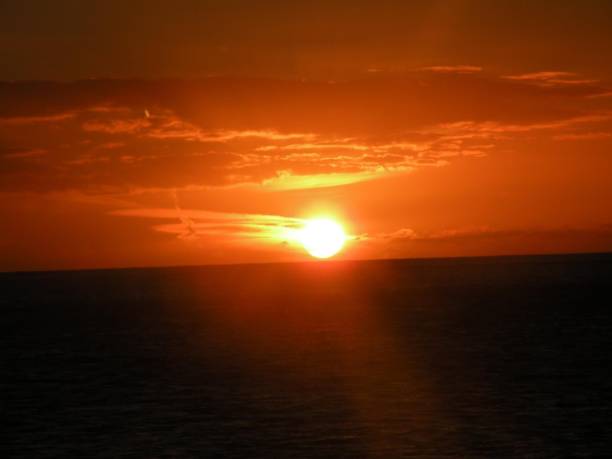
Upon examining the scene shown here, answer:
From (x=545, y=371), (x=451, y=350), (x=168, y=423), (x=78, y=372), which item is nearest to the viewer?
(x=168, y=423)

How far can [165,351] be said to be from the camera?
276 feet

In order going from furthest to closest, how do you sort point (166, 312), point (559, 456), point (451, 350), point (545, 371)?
1. point (166, 312)
2. point (451, 350)
3. point (545, 371)
4. point (559, 456)

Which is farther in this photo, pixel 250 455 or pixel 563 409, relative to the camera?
pixel 563 409

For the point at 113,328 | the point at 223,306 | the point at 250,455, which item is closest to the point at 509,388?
the point at 250,455

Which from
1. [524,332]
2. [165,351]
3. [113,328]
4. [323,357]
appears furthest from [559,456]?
[113,328]

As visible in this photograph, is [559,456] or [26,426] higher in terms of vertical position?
[26,426]

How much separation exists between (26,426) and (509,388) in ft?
91.8

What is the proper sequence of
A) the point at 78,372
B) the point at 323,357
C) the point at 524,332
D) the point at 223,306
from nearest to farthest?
the point at 78,372 < the point at 323,357 < the point at 524,332 < the point at 223,306

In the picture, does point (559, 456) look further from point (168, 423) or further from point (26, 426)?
point (26, 426)

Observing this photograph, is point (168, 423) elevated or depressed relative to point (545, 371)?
depressed

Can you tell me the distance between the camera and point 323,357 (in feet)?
246

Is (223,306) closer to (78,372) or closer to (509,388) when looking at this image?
(78,372)

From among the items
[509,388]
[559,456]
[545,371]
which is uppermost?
[545,371]

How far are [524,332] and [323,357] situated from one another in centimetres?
3241
